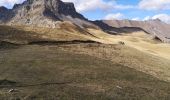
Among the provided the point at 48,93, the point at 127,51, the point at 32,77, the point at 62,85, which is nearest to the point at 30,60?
the point at 32,77

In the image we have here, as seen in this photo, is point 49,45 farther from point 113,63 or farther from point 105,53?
point 113,63

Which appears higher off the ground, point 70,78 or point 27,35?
point 27,35

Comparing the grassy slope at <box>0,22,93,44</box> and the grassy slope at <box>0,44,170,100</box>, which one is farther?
the grassy slope at <box>0,22,93,44</box>

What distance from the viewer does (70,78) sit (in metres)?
30.3

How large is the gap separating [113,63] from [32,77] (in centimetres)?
1086

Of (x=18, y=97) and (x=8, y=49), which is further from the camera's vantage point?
(x=8, y=49)

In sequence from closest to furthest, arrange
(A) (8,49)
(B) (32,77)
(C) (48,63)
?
(B) (32,77), (C) (48,63), (A) (8,49)

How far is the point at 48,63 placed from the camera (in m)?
34.8

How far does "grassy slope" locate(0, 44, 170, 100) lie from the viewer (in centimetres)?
2564

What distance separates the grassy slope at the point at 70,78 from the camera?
2564cm

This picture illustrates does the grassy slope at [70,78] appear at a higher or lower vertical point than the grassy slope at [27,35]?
lower

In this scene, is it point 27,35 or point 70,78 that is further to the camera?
point 27,35

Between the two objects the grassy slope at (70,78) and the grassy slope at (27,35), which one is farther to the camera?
the grassy slope at (27,35)

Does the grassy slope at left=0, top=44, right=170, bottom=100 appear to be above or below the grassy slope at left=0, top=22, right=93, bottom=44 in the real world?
below
